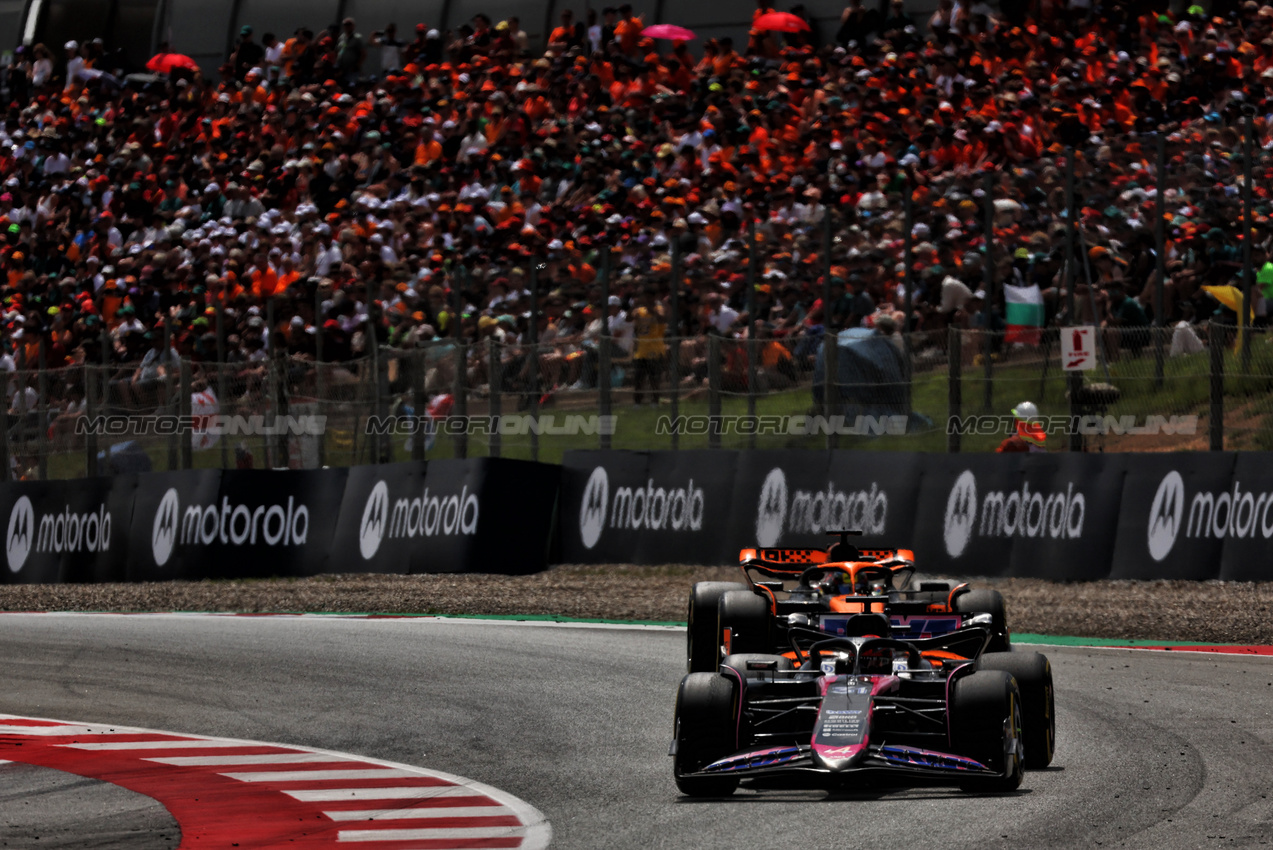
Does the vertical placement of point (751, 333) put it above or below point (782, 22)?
below

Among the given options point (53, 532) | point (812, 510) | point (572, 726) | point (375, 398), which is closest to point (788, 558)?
point (572, 726)

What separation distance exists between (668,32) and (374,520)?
10.4 metres

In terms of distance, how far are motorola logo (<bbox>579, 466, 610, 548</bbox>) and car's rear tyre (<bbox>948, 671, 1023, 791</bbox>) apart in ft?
36.1

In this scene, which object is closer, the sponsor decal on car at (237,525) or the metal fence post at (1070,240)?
the metal fence post at (1070,240)

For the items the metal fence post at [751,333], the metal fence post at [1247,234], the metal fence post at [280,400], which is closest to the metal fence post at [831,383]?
the metal fence post at [751,333]

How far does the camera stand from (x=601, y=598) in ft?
55.4

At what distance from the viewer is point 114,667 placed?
41.5ft

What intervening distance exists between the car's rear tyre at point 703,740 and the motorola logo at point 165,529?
545 inches

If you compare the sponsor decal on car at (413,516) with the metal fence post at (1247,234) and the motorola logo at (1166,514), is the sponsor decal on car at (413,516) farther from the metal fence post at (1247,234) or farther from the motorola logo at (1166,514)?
the metal fence post at (1247,234)

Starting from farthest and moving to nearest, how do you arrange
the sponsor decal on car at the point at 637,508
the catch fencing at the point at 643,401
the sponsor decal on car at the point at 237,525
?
the sponsor decal on car at the point at 237,525 < the sponsor decal on car at the point at 637,508 < the catch fencing at the point at 643,401

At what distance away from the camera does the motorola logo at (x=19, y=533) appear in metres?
21.1

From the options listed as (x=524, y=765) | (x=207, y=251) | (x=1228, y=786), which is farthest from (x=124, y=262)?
(x=1228, y=786)

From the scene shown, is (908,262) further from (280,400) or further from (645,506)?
(280,400)

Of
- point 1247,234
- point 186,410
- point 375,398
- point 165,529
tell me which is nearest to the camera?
point 1247,234
